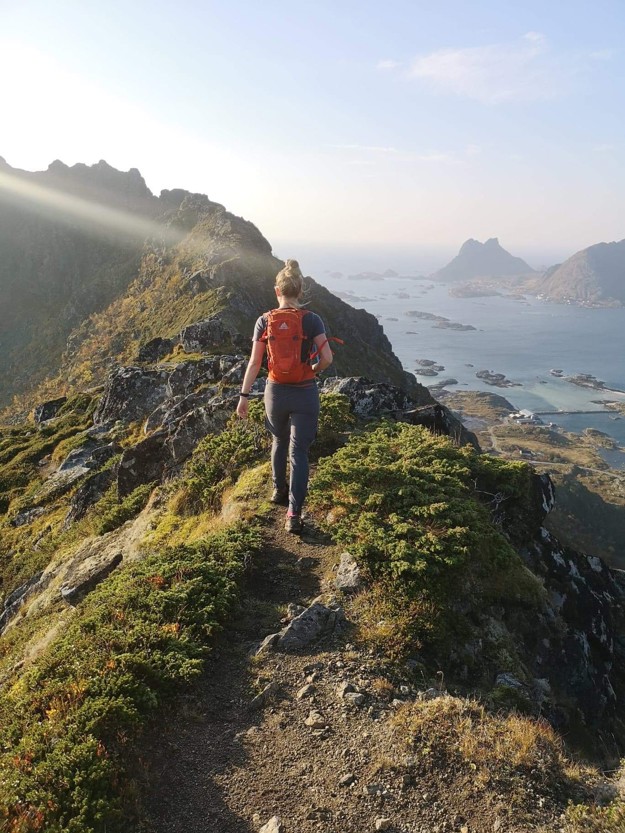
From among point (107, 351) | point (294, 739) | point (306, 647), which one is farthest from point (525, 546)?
point (107, 351)

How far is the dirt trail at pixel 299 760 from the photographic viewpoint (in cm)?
433

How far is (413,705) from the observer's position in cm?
549

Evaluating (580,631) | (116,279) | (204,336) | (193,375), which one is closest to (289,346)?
(580,631)

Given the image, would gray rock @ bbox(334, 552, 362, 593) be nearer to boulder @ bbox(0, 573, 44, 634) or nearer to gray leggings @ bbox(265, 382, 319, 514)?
gray leggings @ bbox(265, 382, 319, 514)

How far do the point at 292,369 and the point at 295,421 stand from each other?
88 cm

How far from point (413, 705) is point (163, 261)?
106m

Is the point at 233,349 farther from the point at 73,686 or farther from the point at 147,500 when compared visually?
the point at 73,686

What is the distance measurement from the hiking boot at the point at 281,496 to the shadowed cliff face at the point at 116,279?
2750 centimetres

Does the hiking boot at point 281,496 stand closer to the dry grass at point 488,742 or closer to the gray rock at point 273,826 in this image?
the dry grass at point 488,742

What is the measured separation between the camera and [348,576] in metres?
7.35

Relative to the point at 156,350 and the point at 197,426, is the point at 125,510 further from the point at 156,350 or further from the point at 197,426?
the point at 156,350

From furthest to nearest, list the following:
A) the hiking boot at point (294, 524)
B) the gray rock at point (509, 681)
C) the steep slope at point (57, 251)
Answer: the steep slope at point (57, 251) → the hiking boot at point (294, 524) → the gray rock at point (509, 681)

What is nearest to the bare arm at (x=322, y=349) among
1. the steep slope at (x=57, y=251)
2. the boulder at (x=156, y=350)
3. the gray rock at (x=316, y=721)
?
the gray rock at (x=316, y=721)

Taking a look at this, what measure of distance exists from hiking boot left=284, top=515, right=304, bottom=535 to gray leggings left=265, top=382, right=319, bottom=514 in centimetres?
11
